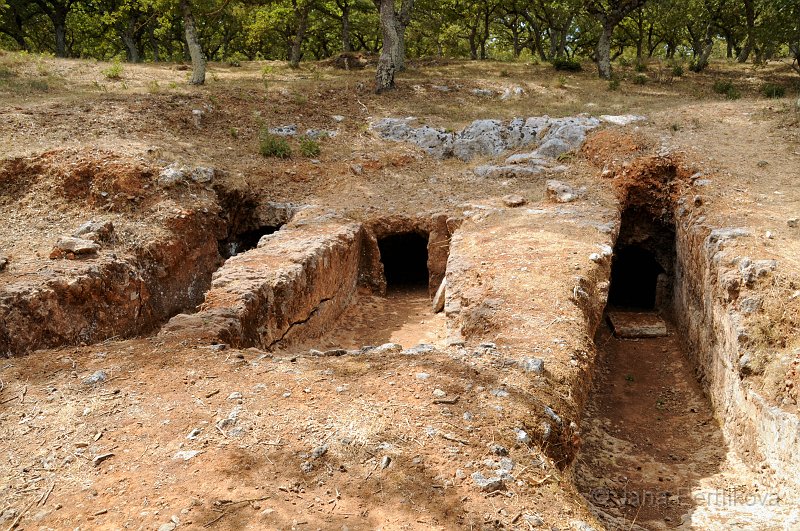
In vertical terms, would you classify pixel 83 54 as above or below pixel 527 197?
above

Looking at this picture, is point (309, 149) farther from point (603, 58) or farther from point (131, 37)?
point (131, 37)

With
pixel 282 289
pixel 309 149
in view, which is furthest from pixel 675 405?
pixel 309 149

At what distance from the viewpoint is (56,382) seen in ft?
16.9

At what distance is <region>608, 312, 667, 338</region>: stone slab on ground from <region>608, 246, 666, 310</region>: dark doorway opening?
1243 mm

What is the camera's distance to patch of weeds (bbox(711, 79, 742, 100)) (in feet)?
56.3

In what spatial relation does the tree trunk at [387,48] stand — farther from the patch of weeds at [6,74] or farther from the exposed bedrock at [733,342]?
the exposed bedrock at [733,342]

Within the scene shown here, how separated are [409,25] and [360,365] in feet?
76.2

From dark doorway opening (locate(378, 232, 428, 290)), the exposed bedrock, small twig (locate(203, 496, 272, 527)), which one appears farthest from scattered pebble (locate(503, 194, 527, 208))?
small twig (locate(203, 496, 272, 527))

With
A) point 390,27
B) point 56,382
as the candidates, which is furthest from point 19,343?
point 390,27

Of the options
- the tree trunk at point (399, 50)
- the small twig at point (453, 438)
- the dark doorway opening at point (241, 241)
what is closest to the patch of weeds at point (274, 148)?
the dark doorway opening at point (241, 241)

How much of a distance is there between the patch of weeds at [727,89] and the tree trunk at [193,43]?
15.0 metres

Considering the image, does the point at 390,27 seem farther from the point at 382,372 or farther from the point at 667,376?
the point at 382,372

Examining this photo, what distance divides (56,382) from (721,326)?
742 cm

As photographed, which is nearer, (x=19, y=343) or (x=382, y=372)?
(x=382, y=372)
